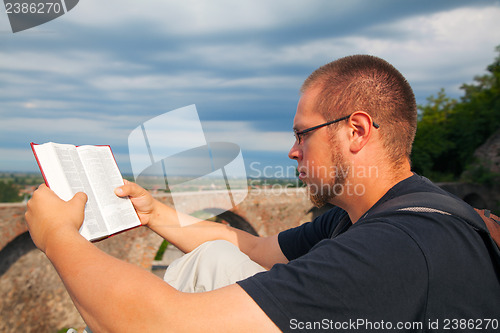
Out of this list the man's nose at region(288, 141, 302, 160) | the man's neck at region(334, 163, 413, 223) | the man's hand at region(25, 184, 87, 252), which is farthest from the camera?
the man's nose at region(288, 141, 302, 160)

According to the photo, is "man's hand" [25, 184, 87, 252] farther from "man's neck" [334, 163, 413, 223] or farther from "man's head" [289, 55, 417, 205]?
"man's neck" [334, 163, 413, 223]

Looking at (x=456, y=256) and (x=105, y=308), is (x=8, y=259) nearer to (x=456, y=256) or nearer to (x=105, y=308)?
(x=105, y=308)

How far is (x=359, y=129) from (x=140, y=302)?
44.7 inches

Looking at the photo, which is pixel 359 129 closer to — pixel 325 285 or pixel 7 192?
pixel 325 285

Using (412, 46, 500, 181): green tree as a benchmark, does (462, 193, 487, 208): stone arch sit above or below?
below

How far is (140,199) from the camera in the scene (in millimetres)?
2191

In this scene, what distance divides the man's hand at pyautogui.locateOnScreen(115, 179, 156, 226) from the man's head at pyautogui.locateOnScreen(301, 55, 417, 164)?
3.86ft

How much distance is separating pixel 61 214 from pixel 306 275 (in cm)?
98

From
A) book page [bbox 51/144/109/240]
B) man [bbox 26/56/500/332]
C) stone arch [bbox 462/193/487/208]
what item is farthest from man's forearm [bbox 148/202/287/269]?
stone arch [bbox 462/193/487/208]

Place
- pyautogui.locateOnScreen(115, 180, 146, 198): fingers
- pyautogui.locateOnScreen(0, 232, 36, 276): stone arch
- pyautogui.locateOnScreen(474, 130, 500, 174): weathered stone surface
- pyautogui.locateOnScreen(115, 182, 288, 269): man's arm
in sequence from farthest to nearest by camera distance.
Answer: pyautogui.locateOnScreen(474, 130, 500, 174): weathered stone surface < pyautogui.locateOnScreen(0, 232, 36, 276): stone arch < pyautogui.locateOnScreen(115, 182, 288, 269): man's arm < pyautogui.locateOnScreen(115, 180, 146, 198): fingers

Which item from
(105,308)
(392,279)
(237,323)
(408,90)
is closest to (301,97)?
(408,90)

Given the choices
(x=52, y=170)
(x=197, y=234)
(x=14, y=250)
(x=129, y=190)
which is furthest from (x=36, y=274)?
(x=52, y=170)

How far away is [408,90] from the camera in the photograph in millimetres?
1688

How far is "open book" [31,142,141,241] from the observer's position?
1.57 meters
